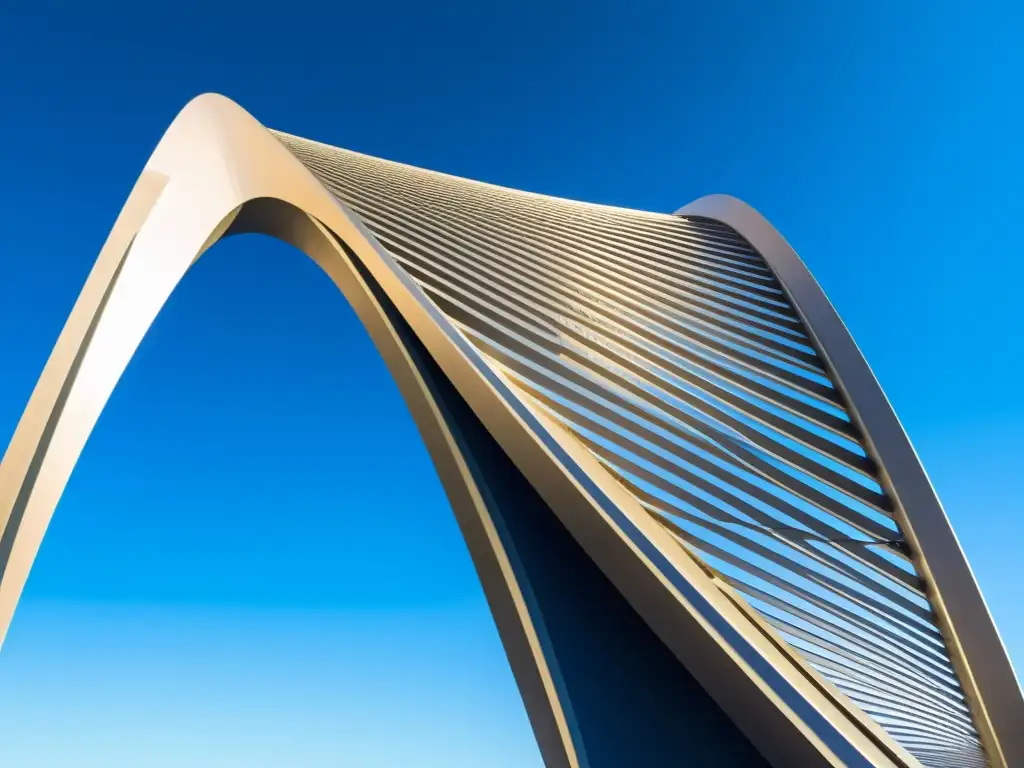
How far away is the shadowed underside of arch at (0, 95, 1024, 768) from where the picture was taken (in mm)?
5172

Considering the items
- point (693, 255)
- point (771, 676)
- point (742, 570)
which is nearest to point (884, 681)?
point (742, 570)

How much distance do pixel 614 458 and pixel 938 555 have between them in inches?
161

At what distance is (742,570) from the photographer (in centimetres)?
605

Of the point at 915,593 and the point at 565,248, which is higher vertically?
the point at 565,248

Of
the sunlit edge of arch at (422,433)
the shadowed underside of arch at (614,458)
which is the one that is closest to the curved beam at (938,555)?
the shadowed underside of arch at (614,458)

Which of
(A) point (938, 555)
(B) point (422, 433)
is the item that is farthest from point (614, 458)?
(A) point (938, 555)

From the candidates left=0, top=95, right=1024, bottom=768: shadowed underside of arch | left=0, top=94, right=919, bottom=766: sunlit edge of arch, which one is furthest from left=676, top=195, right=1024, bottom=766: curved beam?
left=0, top=94, right=919, bottom=766: sunlit edge of arch

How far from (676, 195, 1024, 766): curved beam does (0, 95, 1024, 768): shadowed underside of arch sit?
0.08 ft

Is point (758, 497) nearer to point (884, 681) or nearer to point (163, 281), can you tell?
point (884, 681)

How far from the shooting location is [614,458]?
660 centimetres

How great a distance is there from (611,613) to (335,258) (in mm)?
6383

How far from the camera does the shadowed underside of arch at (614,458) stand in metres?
5.17

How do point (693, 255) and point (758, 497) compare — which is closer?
point (758, 497)

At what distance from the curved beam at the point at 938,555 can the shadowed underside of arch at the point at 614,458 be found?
0.08ft
